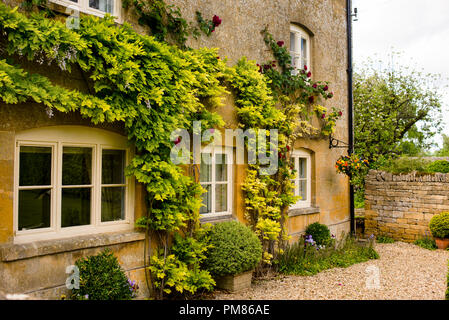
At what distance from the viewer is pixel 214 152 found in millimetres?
6461

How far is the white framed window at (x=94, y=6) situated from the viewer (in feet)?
14.9

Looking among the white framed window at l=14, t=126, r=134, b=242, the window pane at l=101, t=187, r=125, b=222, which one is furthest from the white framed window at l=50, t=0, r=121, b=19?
the window pane at l=101, t=187, r=125, b=222

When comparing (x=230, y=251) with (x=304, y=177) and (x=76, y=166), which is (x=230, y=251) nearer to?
(x=76, y=166)

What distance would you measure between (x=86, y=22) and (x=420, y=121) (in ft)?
57.1

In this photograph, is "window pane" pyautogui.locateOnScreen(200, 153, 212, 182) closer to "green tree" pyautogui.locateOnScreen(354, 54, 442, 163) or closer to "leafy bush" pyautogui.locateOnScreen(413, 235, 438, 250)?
"leafy bush" pyautogui.locateOnScreen(413, 235, 438, 250)

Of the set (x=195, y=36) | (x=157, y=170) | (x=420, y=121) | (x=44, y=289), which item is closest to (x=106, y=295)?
(x=44, y=289)

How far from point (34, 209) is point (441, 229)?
917 centimetres

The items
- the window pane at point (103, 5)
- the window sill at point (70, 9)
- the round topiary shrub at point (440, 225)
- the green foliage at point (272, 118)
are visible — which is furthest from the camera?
the round topiary shrub at point (440, 225)

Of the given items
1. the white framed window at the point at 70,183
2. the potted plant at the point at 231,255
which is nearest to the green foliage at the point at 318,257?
the potted plant at the point at 231,255

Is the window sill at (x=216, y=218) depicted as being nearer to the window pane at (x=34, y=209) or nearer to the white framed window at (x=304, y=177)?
the window pane at (x=34, y=209)

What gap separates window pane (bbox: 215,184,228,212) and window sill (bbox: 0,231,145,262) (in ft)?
6.01

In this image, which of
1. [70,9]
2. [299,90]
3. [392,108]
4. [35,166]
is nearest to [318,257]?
[299,90]

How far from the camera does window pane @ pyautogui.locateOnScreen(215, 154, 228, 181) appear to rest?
6.60 meters

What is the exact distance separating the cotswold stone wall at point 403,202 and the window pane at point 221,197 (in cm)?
597
